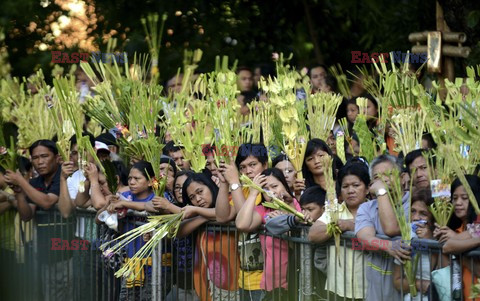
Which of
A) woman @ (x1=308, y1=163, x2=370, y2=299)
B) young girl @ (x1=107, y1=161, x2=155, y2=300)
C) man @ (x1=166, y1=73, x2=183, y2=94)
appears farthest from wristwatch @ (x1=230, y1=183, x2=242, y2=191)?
man @ (x1=166, y1=73, x2=183, y2=94)

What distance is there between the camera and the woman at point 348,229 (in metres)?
6.33

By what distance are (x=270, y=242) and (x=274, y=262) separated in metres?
0.13

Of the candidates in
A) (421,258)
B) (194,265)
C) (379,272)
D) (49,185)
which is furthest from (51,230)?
(421,258)

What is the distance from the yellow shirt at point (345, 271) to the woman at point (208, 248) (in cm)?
86

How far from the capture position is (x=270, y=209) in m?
7.23

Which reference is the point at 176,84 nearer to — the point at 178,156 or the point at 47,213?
the point at 178,156

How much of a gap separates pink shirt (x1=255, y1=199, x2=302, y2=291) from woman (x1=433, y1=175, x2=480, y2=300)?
3.63 ft

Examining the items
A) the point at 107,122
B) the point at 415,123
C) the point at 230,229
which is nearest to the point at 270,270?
the point at 230,229

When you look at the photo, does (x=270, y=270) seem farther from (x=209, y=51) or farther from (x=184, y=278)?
(x=209, y=51)

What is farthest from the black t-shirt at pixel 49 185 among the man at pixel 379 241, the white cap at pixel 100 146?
the man at pixel 379 241

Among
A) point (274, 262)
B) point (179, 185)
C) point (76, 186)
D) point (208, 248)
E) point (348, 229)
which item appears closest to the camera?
point (348, 229)

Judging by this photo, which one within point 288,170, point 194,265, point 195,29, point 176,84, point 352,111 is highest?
point 195,29

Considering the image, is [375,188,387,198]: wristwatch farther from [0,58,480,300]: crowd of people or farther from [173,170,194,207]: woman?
[173,170,194,207]: woman

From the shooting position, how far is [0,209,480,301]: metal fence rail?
20.8 feet
